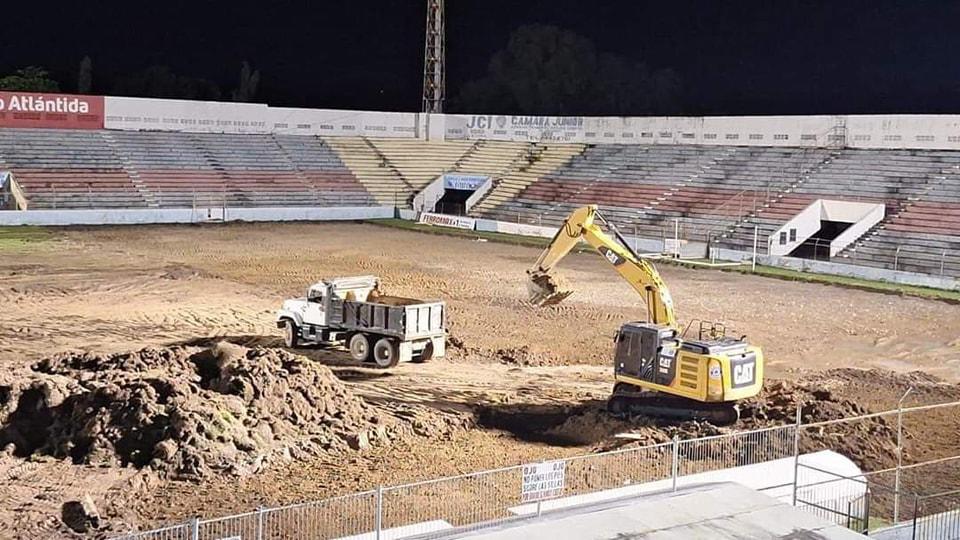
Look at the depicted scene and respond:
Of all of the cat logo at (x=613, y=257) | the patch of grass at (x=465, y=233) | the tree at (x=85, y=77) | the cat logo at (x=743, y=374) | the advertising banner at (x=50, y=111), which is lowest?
the cat logo at (x=743, y=374)

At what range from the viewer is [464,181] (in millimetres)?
65438

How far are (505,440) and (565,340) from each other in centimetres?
936

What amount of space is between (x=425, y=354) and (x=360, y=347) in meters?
1.45

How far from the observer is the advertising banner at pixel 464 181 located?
2565 inches

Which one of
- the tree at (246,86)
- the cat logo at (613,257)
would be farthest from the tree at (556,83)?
the cat logo at (613,257)

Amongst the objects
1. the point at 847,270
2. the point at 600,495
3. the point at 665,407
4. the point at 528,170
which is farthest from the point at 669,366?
the point at 528,170

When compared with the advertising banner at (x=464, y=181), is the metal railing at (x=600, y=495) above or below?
below

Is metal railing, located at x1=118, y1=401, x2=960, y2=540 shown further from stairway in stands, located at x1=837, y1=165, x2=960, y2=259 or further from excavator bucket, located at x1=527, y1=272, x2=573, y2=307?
stairway in stands, located at x1=837, y1=165, x2=960, y2=259

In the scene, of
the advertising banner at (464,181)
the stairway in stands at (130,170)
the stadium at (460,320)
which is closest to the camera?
the stadium at (460,320)

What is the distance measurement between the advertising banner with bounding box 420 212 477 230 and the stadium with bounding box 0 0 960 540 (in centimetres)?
17

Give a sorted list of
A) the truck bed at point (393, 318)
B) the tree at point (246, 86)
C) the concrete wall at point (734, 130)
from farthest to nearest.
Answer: the tree at point (246, 86)
the concrete wall at point (734, 130)
the truck bed at point (393, 318)

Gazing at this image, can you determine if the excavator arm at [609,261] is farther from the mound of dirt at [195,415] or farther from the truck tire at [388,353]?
the mound of dirt at [195,415]

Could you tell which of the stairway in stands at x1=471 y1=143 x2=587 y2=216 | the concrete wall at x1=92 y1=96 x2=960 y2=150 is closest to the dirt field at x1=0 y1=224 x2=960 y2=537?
the stairway in stands at x1=471 y1=143 x2=587 y2=216

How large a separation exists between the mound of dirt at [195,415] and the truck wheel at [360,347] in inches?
194
